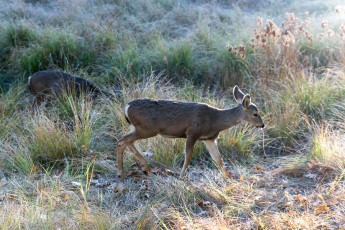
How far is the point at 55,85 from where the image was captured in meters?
9.12

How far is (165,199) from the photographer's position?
19.2ft

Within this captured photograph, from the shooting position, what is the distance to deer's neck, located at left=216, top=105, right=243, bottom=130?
271 inches

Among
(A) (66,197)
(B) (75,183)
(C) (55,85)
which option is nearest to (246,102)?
(B) (75,183)

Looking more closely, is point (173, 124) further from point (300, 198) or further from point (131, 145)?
point (300, 198)

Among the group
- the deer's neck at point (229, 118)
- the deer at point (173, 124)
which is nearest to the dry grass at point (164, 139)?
the deer at point (173, 124)

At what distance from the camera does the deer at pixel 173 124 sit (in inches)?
260

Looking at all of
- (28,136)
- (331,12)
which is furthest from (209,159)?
(331,12)

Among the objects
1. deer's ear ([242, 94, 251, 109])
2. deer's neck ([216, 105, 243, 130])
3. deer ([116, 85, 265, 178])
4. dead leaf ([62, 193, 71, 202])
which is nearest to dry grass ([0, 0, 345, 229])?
dead leaf ([62, 193, 71, 202])

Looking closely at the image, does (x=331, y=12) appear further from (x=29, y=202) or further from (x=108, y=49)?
(x=29, y=202)

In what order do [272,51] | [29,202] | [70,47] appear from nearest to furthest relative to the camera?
1. [29,202]
2. [272,51]
3. [70,47]

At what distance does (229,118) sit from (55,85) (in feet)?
10.7

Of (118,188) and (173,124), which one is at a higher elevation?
(173,124)

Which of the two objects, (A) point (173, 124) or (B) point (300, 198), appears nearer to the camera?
(B) point (300, 198)

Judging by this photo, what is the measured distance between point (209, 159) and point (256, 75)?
2833 mm
